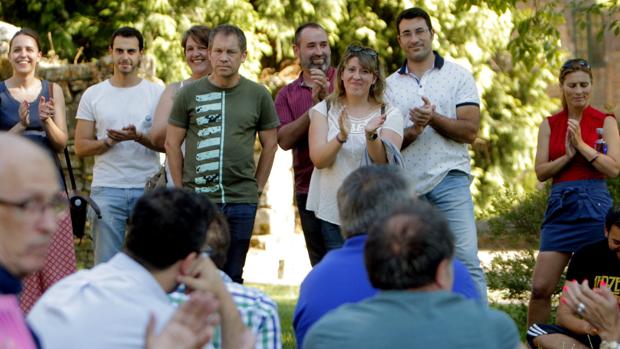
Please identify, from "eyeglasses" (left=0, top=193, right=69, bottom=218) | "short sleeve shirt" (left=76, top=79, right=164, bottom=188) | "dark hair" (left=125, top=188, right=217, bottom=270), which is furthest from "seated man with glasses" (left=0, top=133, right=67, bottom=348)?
"short sleeve shirt" (left=76, top=79, right=164, bottom=188)

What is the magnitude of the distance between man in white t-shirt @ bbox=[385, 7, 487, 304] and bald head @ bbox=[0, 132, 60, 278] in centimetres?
420

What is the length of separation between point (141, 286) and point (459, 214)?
3.84 metres

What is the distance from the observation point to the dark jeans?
6.78m

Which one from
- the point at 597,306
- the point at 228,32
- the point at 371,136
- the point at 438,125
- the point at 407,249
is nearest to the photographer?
the point at 407,249

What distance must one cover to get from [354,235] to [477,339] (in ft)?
3.07

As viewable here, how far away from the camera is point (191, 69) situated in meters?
7.43

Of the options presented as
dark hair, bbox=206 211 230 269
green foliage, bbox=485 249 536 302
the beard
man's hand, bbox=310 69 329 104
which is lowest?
green foliage, bbox=485 249 536 302

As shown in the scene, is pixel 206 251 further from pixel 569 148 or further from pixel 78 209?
pixel 569 148

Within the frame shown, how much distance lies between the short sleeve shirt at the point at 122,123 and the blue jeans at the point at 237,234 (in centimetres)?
94

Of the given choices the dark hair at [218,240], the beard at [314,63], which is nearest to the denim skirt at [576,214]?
the beard at [314,63]

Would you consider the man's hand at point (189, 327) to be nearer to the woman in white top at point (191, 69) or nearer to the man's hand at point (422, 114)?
the man's hand at point (422, 114)

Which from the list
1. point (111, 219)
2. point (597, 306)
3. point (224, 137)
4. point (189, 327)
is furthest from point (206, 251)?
point (111, 219)

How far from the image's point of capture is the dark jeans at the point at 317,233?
22.2 feet

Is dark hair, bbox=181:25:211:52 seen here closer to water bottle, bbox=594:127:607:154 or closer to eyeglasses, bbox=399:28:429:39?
eyeglasses, bbox=399:28:429:39
